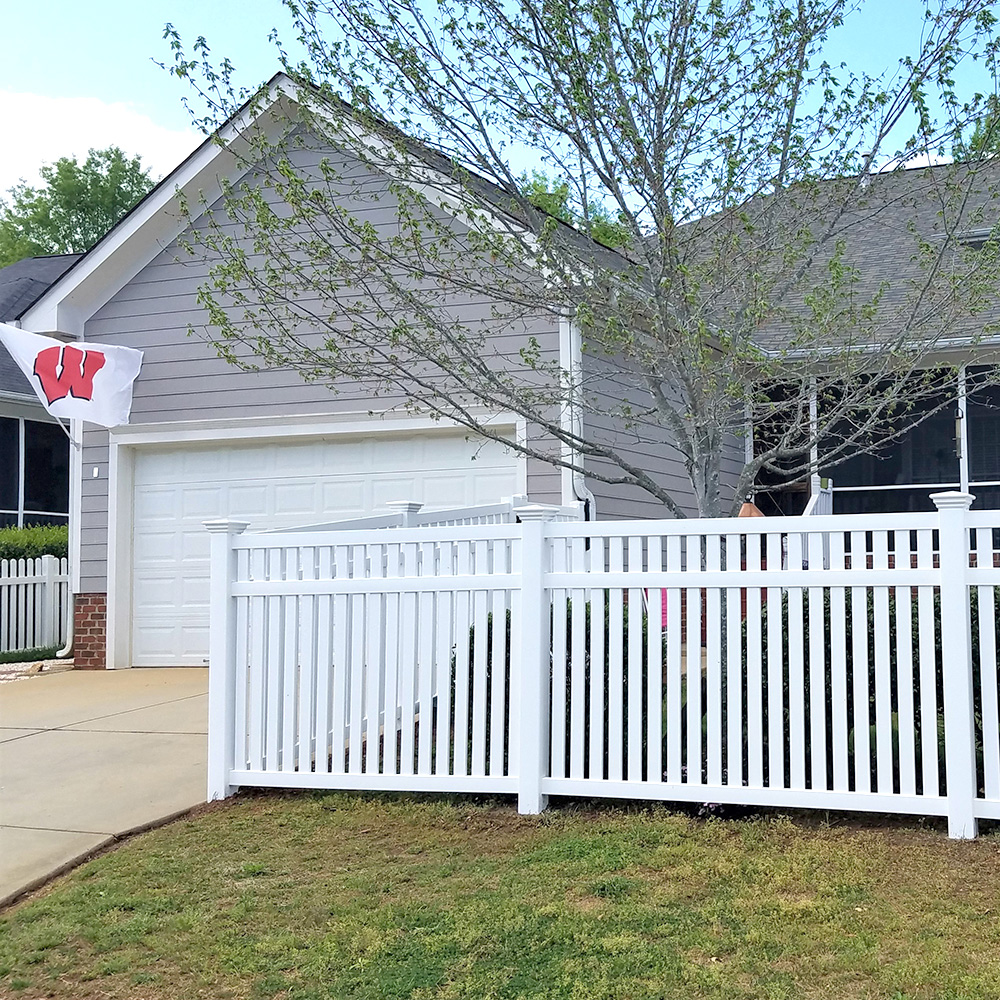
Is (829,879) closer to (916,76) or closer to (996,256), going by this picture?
(996,256)

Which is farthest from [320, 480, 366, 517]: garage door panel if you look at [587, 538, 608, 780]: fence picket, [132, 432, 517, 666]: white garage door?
[587, 538, 608, 780]: fence picket

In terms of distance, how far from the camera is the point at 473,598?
17.5ft

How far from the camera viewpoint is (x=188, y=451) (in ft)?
37.0

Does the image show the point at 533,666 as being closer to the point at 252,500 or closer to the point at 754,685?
the point at 754,685

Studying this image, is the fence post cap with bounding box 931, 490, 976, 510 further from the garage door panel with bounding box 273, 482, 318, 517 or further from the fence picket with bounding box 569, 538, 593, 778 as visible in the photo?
the garage door panel with bounding box 273, 482, 318, 517

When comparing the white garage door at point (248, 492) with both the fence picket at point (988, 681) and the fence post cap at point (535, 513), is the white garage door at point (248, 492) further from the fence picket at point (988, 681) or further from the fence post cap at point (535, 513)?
the fence picket at point (988, 681)

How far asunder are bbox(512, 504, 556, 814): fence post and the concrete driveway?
1.82 metres

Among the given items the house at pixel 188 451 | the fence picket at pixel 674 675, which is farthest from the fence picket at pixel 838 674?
the house at pixel 188 451

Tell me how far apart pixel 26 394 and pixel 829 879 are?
1499cm

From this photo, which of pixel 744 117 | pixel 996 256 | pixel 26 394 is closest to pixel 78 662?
pixel 26 394

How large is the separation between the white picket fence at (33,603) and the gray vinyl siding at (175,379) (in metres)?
1.67

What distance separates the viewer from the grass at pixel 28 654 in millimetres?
11914

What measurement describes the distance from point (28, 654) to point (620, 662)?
938 cm

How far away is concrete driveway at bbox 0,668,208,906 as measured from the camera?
16.6 feet
